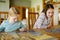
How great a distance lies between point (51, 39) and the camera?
992mm

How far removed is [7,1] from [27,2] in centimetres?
98

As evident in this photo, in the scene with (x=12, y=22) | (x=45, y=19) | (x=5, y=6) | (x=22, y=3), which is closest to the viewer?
(x=12, y=22)

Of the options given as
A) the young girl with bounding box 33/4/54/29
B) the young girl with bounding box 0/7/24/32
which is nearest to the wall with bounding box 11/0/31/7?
the young girl with bounding box 33/4/54/29

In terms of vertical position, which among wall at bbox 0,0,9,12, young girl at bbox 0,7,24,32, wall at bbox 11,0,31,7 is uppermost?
wall at bbox 11,0,31,7

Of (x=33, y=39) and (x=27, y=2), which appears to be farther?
(x=27, y=2)

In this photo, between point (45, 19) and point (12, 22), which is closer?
point (12, 22)

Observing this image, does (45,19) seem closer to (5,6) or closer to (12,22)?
(12,22)

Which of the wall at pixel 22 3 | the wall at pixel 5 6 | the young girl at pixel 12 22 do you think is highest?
the wall at pixel 22 3

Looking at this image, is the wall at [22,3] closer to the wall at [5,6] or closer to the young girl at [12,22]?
the wall at [5,6]

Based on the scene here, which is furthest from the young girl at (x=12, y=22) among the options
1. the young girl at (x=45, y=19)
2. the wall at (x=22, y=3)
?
the wall at (x=22, y=3)

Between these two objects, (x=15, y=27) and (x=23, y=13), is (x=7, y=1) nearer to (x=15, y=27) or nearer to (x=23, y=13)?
(x=23, y=13)

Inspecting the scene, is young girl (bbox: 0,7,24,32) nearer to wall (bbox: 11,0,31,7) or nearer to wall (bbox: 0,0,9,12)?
wall (bbox: 0,0,9,12)

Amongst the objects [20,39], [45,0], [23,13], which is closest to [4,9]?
[23,13]

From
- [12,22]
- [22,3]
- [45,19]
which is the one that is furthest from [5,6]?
[12,22]
